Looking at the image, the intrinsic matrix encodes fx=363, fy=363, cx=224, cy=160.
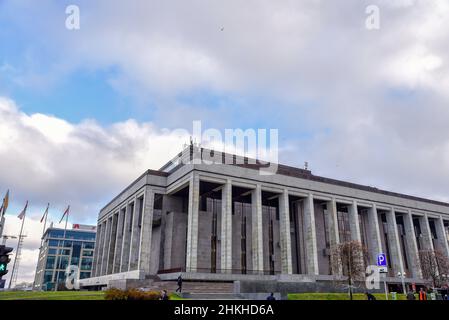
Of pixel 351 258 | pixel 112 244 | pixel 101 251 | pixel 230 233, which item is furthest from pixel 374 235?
pixel 101 251

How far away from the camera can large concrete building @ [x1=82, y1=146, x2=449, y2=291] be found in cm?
4872

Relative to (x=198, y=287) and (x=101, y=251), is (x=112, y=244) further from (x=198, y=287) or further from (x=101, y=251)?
(x=198, y=287)

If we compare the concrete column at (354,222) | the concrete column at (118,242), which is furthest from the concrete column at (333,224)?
the concrete column at (118,242)

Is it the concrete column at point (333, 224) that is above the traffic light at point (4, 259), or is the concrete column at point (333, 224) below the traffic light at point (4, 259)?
above

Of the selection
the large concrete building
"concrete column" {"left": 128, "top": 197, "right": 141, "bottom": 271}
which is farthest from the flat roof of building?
"concrete column" {"left": 128, "top": 197, "right": 141, "bottom": 271}

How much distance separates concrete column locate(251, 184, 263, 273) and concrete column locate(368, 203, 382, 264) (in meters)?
22.7

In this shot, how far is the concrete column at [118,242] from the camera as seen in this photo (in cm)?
5991

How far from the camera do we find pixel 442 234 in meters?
69.9

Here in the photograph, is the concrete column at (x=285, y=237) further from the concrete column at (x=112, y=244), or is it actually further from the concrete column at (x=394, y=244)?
the concrete column at (x=112, y=244)

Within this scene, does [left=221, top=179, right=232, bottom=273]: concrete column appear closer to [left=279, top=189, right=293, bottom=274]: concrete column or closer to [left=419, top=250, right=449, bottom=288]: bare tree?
[left=279, top=189, right=293, bottom=274]: concrete column

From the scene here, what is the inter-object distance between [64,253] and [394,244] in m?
119

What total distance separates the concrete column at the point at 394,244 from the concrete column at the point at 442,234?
451 inches

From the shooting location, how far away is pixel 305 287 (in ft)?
119
